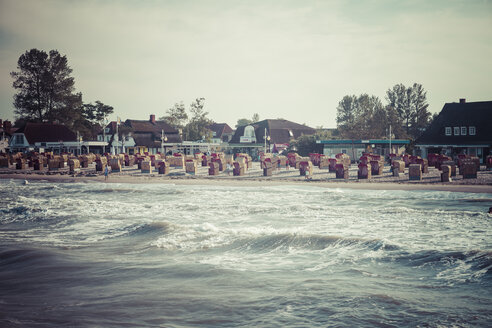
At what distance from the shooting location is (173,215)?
696 inches

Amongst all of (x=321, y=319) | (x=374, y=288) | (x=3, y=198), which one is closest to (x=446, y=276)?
(x=374, y=288)

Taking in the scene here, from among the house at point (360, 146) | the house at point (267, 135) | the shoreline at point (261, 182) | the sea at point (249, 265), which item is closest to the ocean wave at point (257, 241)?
the sea at point (249, 265)

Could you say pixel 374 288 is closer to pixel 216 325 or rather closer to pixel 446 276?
pixel 446 276

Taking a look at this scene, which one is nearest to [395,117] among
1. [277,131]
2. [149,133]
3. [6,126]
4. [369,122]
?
[369,122]

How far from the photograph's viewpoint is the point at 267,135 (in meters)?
70.4

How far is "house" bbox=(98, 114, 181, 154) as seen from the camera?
3007 inches

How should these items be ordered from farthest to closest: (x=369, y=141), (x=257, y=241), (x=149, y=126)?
(x=149, y=126)
(x=369, y=141)
(x=257, y=241)

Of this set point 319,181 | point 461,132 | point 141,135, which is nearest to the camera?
point 319,181

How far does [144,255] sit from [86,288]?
2.74 metres

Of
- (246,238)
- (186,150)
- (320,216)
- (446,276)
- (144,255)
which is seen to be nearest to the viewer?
(446,276)

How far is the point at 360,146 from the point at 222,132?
7396cm

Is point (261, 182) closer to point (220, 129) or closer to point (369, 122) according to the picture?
point (369, 122)

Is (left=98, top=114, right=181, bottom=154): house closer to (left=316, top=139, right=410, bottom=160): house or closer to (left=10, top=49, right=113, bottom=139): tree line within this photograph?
(left=10, top=49, right=113, bottom=139): tree line

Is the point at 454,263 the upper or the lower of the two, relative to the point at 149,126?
lower
